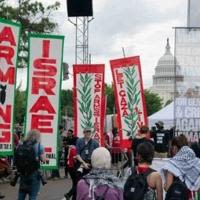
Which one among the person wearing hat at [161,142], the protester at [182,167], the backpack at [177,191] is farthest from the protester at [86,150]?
the person wearing hat at [161,142]

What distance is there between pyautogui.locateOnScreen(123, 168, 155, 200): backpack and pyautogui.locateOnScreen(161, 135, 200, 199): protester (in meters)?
0.50

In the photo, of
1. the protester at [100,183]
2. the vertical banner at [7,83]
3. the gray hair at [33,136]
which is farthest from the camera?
the gray hair at [33,136]

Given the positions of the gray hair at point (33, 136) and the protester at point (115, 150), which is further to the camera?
the protester at point (115, 150)

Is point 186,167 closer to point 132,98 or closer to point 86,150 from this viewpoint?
point 86,150

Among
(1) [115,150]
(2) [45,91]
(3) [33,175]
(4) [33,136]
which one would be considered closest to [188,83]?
(1) [115,150]

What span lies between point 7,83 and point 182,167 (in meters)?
4.26

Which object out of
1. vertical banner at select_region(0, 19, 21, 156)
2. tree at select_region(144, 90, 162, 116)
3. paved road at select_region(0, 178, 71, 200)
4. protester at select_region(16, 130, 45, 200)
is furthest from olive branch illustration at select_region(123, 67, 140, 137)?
tree at select_region(144, 90, 162, 116)

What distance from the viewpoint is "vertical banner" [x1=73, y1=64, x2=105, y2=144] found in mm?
18359

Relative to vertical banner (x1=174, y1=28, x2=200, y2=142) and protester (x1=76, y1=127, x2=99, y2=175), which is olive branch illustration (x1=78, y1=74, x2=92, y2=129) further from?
protester (x1=76, y1=127, x2=99, y2=175)

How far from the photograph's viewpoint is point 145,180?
22.5 feet

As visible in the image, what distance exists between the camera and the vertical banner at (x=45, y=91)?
482 inches

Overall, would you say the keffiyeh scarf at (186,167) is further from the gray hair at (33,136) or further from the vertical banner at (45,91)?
the vertical banner at (45,91)

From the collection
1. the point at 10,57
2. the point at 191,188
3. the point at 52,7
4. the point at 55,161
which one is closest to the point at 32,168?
the point at 55,161

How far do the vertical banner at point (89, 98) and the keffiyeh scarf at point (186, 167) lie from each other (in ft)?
34.6
